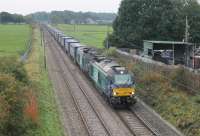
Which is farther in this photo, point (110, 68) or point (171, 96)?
point (110, 68)

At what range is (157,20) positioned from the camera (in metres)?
68.6

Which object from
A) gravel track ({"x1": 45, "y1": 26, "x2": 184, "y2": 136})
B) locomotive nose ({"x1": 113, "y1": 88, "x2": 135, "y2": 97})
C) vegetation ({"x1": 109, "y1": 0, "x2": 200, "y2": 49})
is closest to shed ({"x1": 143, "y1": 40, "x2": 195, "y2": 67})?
gravel track ({"x1": 45, "y1": 26, "x2": 184, "y2": 136})

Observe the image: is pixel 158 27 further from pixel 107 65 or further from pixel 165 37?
pixel 107 65

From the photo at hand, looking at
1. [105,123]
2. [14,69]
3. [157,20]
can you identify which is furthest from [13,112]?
[157,20]

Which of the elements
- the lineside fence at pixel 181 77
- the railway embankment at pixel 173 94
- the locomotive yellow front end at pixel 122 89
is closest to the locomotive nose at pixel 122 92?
the locomotive yellow front end at pixel 122 89

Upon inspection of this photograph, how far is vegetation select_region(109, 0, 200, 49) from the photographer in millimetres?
67500

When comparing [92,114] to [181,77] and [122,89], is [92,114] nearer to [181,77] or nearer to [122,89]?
[122,89]

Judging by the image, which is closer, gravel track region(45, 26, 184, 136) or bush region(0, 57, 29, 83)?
gravel track region(45, 26, 184, 136)

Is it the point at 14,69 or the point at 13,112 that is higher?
the point at 14,69

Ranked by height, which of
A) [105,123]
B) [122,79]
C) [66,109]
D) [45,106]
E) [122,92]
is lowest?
[105,123]

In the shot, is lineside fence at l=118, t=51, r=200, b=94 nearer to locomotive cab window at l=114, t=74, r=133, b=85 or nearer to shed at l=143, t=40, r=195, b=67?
locomotive cab window at l=114, t=74, r=133, b=85

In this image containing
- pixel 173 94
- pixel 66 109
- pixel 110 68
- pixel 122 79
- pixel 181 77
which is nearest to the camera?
pixel 122 79

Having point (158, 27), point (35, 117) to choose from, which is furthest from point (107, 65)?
point (158, 27)

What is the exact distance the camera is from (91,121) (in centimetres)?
3278
